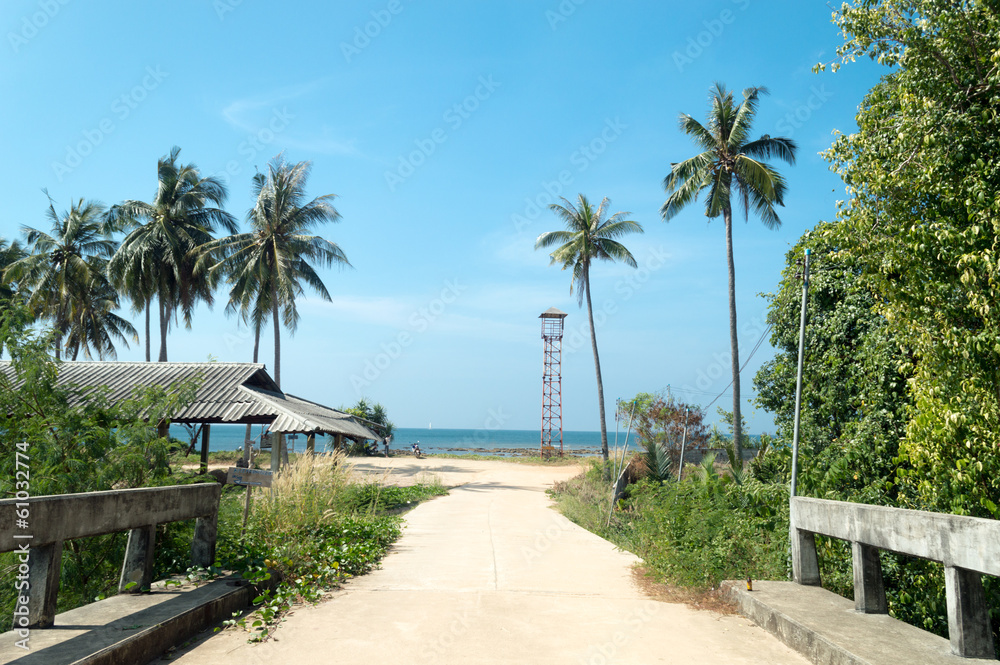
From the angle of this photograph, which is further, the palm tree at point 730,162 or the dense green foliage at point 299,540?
the palm tree at point 730,162

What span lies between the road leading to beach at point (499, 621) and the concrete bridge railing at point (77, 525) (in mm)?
951

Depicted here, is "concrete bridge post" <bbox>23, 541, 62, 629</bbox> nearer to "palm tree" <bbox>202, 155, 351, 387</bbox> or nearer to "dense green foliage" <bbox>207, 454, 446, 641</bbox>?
"dense green foliage" <bbox>207, 454, 446, 641</bbox>

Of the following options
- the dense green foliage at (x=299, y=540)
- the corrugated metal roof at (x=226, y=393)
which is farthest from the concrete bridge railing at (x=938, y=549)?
the corrugated metal roof at (x=226, y=393)

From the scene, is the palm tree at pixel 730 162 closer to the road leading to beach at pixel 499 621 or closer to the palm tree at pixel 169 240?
the road leading to beach at pixel 499 621

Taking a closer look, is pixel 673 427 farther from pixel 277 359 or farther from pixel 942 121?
pixel 942 121

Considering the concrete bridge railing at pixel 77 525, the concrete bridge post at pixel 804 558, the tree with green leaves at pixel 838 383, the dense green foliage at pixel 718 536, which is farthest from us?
the tree with green leaves at pixel 838 383

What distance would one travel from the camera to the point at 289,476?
8766mm

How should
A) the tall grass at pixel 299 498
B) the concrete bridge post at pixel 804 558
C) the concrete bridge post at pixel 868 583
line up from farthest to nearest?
1. the tall grass at pixel 299 498
2. the concrete bridge post at pixel 804 558
3. the concrete bridge post at pixel 868 583

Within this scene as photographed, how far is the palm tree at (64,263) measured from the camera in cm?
3362

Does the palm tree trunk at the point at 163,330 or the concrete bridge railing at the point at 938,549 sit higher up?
the palm tree trunk at the point at 163,330

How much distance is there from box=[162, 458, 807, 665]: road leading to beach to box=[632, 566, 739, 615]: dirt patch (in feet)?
0.47

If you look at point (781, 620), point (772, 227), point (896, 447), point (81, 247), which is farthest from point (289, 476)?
point (81, 247)

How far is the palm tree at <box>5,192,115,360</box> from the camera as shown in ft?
110

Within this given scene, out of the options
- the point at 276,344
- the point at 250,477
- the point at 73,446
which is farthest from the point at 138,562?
the point at 276,344
